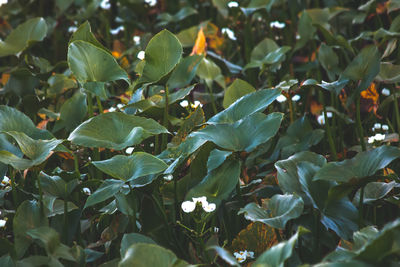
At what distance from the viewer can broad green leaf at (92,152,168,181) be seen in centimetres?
96

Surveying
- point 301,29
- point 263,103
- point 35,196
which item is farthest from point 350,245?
point 301,29

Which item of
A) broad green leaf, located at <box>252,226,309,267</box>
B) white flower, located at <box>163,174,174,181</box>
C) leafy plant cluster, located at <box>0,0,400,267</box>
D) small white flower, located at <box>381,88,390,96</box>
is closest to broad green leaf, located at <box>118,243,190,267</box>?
leafy plant cluster, located at <box>0,0,400,267</box>

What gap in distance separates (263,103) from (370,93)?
481 millimetres

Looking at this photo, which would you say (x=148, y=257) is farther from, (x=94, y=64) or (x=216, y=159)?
(x=94, y=64)

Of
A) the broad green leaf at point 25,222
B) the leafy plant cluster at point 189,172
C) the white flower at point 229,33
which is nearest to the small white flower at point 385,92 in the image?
the leafy plant cluster at point 189,172

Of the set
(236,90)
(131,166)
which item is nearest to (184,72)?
(236,90)

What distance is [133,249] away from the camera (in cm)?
79

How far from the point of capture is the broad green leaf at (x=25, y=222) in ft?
3.29

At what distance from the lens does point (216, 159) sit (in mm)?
1068

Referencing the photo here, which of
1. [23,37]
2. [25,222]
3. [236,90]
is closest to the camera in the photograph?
[25,222]

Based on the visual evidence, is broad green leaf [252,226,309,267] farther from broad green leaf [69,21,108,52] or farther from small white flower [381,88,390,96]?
small white flower [381,88,390,96]

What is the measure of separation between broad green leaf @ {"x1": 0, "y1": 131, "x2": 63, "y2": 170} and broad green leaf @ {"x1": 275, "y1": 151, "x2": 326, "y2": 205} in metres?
0.39

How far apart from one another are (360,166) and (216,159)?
0.25m

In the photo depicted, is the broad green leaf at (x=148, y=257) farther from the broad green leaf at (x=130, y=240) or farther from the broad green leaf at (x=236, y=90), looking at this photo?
the broad green leaf at (x=236, y=90)
